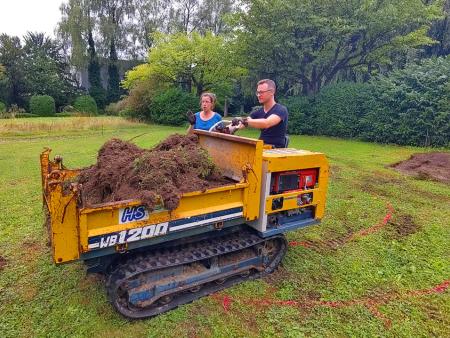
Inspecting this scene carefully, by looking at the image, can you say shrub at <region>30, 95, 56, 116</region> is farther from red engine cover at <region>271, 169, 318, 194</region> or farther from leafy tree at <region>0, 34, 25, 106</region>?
red engine cover at <region>271, 169, 318, 194</region>

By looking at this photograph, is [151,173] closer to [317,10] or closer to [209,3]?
[317,10]

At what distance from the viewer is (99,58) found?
3766 centimetres

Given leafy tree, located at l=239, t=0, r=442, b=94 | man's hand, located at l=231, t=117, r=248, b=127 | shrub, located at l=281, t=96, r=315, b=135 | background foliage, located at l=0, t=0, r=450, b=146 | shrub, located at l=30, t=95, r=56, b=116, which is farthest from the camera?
shrub, located at l=30, t=95, r=56, b=116

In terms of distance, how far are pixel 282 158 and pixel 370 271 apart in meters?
1.99

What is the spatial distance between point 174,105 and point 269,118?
70.2ft

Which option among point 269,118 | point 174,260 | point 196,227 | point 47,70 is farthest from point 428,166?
point 47,70

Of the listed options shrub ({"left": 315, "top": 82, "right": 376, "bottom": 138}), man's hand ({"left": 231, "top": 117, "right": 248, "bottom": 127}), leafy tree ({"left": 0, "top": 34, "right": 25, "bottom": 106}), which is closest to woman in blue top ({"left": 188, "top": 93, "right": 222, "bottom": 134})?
man's hand ({"left": 231, "top": 117, "right": 248, "bottom": 127})

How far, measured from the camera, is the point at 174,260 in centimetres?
330

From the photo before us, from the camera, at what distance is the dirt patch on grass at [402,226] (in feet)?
18.3

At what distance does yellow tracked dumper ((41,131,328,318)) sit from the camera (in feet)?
8.89

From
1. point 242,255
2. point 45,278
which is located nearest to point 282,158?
point 242,255

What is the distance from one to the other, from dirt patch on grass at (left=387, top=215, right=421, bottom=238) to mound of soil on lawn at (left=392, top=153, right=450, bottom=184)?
3.90 m

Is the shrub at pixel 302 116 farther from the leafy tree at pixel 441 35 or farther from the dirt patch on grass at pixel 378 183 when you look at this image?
the dirt patch on grass at pixel 378 183

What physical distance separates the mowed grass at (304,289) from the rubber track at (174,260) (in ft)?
0.32
